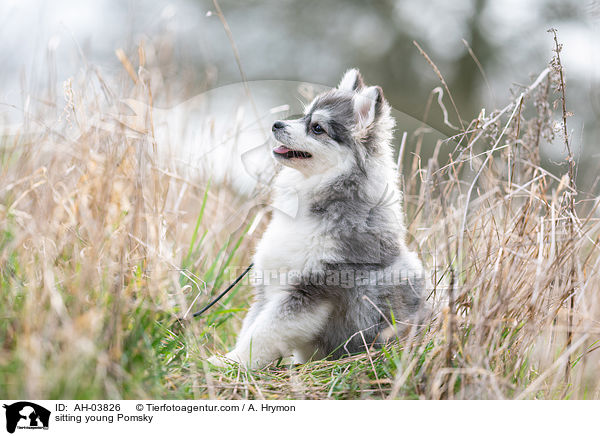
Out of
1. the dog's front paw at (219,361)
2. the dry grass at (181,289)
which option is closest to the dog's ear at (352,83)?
the dry grass at (181,289)

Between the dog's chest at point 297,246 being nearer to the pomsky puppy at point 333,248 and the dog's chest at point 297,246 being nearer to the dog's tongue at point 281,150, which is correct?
the pomsky puppy at point 333,248

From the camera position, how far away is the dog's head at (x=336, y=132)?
2.48m

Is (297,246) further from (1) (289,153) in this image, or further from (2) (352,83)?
(2) (352,83)

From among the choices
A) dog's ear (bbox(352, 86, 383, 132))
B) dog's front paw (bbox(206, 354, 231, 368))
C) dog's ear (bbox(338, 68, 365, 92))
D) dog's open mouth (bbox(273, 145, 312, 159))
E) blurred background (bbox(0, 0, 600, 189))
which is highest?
blurred background (bbox(0, 0, 600, 189))

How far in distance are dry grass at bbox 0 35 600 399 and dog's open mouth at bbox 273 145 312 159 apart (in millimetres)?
654

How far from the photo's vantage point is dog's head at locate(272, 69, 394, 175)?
2484mm

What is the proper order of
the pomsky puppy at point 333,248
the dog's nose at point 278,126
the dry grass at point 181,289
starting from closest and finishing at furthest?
the dry grass at point 181,289 < the pomsky puppy at point 333,248 < the dog's nose at point 278,126

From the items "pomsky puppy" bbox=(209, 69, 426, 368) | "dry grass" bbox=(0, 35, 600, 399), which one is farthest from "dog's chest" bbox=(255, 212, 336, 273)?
"dry grass" bbox=(0, 35, 600, 399)

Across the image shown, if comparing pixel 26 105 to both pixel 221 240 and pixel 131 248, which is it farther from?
pixel 221 240

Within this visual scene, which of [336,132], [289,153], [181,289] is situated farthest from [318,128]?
[181,289]

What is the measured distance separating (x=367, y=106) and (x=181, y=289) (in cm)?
139
